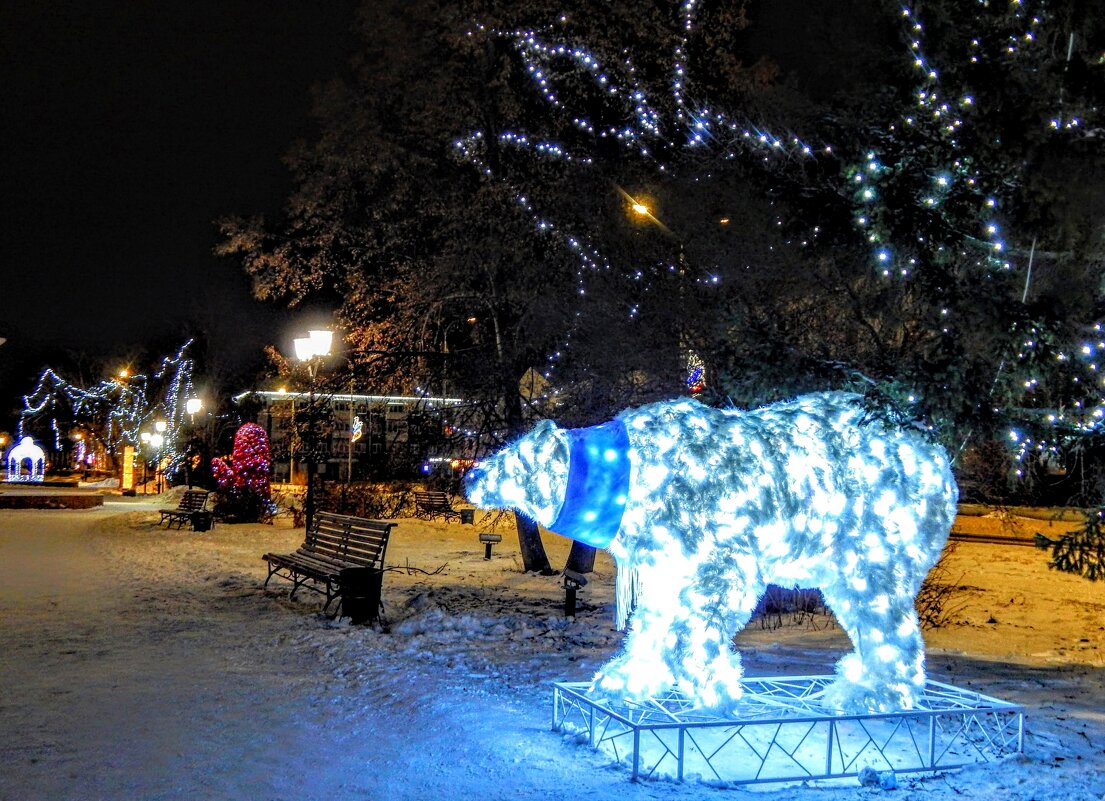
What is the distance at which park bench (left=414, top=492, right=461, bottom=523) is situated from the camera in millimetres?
17752

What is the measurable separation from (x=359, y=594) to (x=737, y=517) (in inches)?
189

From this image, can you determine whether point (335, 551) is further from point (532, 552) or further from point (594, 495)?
point (594, 495)

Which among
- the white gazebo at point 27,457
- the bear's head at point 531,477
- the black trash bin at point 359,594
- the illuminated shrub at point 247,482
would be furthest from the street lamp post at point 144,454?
the bear's head at point 531,477

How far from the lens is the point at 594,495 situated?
6.41 metres

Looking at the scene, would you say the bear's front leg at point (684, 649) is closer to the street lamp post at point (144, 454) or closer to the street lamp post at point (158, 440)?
the street lamp post at point (158, 440)

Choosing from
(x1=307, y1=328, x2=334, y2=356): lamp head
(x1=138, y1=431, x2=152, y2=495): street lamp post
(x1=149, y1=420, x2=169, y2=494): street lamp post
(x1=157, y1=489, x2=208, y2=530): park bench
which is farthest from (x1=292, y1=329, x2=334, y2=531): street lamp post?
(x1=138, y1=431, x2=152, y2=495): street lamp post

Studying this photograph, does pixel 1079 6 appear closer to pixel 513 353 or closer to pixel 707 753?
pixel 707 753

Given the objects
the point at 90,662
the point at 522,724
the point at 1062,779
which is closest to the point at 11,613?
the point at 90,662

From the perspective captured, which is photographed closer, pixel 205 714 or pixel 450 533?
pixel 205 714

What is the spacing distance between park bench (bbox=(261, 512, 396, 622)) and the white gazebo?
3505 centimetres

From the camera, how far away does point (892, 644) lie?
6.53 metres

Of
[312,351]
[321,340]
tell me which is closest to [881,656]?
[321,340]

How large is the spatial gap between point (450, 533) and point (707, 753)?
1436 cm

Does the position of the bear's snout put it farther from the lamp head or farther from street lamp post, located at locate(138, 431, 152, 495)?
street lamp post, located at locate(138, 431, 152, 495)
